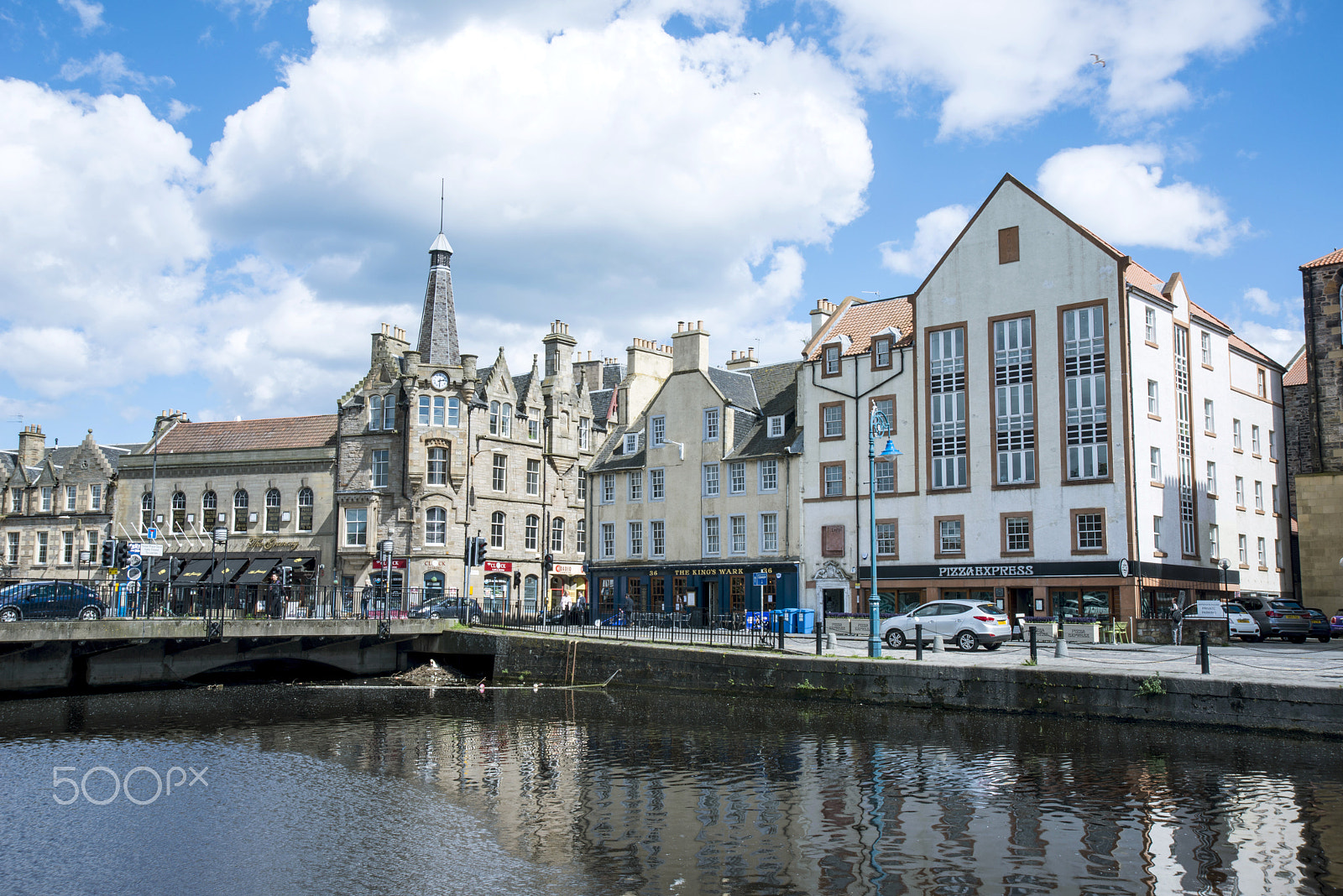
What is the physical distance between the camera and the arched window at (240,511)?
209 feet

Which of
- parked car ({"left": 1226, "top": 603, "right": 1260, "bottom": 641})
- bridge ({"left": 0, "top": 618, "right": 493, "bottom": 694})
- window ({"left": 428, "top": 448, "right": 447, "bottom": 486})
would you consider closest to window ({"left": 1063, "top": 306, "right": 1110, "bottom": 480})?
parked car ({"left": 1226, "top": 603, "right": 1260, "bottom": 641})

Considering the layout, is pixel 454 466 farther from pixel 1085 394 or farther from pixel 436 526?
pixel 1085 394

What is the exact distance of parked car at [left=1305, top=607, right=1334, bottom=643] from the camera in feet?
139

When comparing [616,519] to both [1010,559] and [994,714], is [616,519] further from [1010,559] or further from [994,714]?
[994,714]

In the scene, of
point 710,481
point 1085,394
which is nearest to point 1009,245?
point 1085,394

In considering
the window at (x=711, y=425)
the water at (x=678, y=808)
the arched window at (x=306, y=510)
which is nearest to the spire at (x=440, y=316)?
the arched window at (x=306, y=510)

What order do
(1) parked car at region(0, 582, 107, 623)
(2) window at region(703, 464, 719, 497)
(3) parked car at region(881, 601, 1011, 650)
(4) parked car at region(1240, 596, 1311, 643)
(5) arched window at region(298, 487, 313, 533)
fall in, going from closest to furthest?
(3) parked car at region(881, 601, 1011, 650) → (1) parked car at region(0, 582, 107, 623) → (4) parked car at region(1240, 596, 1311, 643) → (2) window at region(703, 464, 719, 497) → (5) arched window at region(298, 487, 313, 533)

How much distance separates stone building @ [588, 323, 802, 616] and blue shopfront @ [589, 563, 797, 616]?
6 cm

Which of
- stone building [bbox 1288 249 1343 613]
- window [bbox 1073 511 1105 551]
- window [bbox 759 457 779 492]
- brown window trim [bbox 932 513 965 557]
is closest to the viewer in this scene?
window [bbox 1073 511 1105 551]

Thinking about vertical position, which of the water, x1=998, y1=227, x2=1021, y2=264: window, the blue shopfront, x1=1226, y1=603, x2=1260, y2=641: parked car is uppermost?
x1=998, y1=227, x2=1021, y2=264: window

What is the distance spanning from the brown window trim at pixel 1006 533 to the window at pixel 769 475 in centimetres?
1136

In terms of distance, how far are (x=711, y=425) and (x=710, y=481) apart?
287 centimetres

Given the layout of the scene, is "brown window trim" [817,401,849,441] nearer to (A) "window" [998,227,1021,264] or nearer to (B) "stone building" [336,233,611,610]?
(A) "window" [998,227,1021,264]

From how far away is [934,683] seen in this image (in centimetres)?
2809
